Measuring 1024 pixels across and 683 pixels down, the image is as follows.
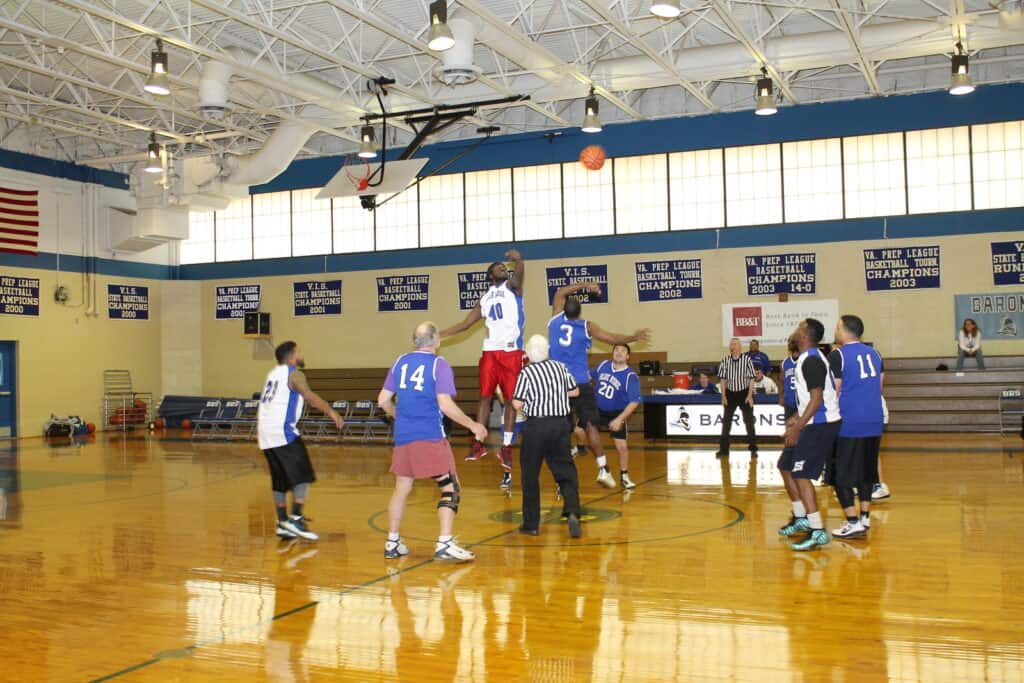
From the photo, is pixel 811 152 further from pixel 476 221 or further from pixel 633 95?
pixel 476 221

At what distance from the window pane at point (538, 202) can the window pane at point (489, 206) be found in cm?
25

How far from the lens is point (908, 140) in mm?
21156

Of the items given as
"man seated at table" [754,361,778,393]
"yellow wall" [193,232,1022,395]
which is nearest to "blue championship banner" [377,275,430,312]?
"yellow wall" [193,232,1022,395]

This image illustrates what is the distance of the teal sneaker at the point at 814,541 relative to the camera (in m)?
7.59

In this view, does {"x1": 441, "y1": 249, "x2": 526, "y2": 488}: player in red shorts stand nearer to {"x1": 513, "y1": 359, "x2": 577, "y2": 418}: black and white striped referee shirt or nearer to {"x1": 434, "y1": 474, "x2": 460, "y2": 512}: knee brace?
{"x1": 513, "y1": 359, "x2": 577, "y2": 418}: black and white striped referee shirt

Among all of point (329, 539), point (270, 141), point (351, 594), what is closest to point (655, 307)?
point (270, 141)

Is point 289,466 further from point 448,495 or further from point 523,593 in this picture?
point 523,593

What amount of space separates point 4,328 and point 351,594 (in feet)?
68.3

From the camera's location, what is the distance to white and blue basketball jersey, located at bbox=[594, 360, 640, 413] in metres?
11.7

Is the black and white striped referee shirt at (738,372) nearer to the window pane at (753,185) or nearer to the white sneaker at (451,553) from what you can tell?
the window pane at (753,185)

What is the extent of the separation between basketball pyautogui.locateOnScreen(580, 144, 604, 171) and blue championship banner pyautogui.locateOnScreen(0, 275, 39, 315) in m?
14.5

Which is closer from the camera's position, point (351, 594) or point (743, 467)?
point (351, 594)

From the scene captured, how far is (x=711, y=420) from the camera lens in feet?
→ 60.2

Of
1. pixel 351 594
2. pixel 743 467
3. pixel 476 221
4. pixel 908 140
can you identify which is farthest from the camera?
pixel 476 221
